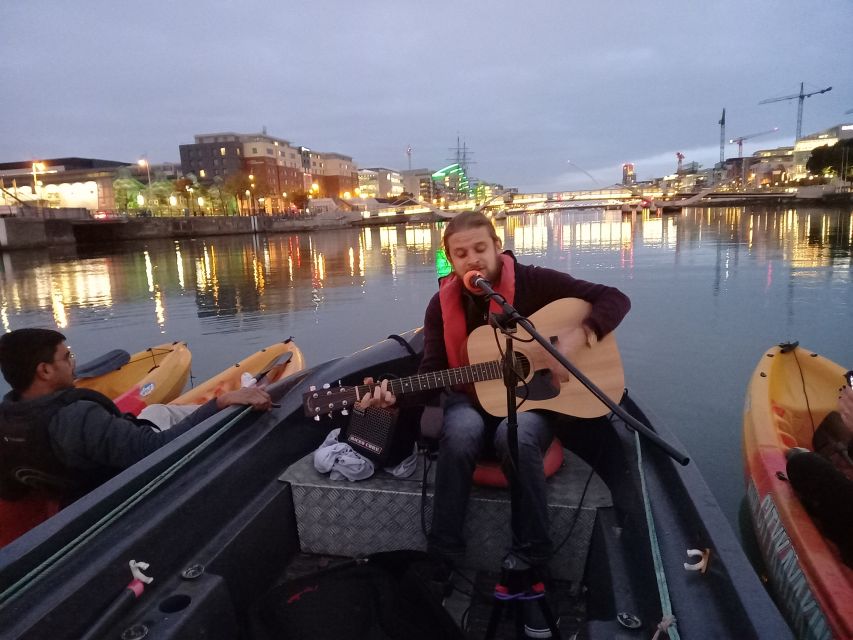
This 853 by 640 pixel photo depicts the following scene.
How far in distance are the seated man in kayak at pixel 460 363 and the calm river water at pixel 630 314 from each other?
2.37 feet

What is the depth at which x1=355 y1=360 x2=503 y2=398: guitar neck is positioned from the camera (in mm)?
2920

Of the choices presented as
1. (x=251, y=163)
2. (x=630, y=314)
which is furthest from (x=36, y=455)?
(x=251, y=163)

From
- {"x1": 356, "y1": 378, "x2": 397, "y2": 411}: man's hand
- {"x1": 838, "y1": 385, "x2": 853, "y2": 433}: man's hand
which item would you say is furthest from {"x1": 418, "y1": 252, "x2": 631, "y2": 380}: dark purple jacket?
{"x1": 838, "y1": 385, "x2": 853, "y2": 433}: man's hand

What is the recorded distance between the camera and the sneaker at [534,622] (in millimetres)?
2264

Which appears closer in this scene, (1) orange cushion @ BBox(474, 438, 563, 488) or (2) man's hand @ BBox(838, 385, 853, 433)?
(2) man's hand @ BBox(838, 385, 853, 433)

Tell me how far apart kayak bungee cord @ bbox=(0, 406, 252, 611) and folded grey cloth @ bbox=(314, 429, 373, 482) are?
2.00 feet

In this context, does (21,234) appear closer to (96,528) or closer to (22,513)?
(22,513)

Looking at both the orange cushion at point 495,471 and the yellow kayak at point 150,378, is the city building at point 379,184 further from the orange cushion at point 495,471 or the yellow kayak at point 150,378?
the orange cushion at point 495,471

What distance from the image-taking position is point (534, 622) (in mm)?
2312

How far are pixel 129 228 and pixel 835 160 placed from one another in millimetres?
97640

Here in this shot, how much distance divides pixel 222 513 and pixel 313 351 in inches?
292

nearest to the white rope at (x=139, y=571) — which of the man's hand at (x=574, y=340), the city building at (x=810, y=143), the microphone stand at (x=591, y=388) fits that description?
the microphone stand at (x=591, y=388)

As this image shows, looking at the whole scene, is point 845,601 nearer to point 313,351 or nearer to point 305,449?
point 305,449

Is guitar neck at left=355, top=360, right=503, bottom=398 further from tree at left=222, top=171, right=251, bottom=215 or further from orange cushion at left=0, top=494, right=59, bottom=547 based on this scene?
tree at left=222, top=171, right=251, bottom=215
